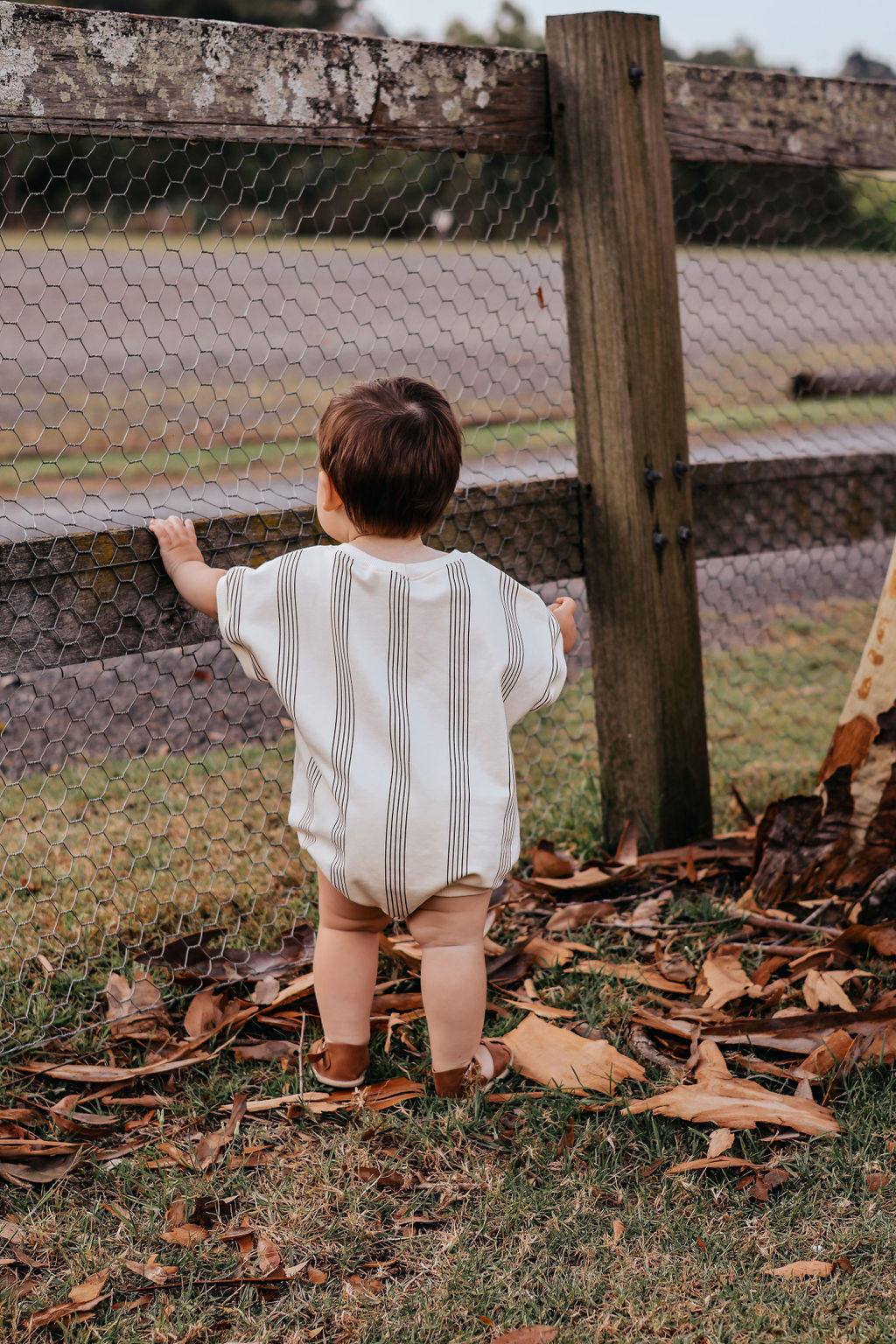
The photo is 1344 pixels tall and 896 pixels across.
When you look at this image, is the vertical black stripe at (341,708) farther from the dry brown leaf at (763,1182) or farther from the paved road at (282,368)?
the dry brown leaf at (763,1182)

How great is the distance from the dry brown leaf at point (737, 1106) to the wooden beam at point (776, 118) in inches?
86.0

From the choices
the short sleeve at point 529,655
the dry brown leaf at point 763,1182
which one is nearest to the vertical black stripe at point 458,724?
the short sleeve at point 529,655

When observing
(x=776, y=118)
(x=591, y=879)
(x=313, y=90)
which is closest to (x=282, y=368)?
(x=776, y=118)

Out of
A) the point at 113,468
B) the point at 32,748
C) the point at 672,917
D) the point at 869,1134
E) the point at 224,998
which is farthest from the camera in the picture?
the point at 113,468

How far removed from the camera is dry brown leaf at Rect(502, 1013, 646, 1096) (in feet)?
7.04

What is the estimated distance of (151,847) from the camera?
294cm

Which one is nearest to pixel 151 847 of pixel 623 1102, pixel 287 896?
pixel 287 896

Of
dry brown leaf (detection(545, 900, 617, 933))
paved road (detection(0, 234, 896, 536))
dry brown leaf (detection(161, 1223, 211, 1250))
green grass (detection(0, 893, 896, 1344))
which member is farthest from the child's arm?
paved road (detection(0, 234, 896, 536))

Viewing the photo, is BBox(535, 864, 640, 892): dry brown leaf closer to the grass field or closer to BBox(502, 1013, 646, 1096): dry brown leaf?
the grass field

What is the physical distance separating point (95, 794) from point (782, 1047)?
193 centimetres

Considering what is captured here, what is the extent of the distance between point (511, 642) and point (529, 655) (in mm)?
50

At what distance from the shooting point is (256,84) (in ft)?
7.57

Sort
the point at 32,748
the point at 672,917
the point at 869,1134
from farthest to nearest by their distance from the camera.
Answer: the point at 32,748, the point at 672,917, the point at 869,1134

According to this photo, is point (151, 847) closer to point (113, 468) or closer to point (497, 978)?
point (497, 978)
